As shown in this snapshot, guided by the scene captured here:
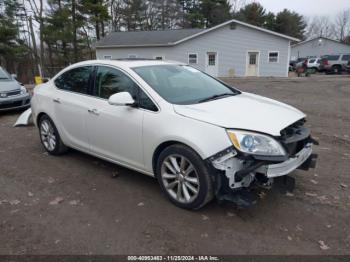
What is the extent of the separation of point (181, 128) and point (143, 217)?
105cm

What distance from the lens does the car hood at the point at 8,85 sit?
8.67 meters

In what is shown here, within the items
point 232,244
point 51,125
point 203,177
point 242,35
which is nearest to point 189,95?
point 203,177

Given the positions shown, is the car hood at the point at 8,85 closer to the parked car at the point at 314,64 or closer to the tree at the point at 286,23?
the parked car at the point at 314,64

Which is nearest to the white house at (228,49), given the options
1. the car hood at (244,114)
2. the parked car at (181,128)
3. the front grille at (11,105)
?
the front grille at (11,105)

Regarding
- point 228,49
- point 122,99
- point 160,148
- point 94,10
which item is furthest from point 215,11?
point 160,148

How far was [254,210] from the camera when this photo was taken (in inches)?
133

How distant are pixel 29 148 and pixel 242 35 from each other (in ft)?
76.3

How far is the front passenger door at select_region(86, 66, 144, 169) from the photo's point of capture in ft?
11.9

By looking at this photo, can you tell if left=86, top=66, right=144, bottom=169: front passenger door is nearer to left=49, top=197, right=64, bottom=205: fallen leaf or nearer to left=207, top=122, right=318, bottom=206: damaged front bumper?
left=49, top=197, right=64, bottom=205: fallen leaf

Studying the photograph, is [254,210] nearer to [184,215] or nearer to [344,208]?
[184,215]

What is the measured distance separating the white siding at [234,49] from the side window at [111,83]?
23182mm

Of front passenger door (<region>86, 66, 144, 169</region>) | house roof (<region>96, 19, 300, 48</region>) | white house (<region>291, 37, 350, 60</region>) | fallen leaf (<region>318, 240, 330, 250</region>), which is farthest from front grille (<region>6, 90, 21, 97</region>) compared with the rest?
white house (<region>291, 37, 350, 60</region>)

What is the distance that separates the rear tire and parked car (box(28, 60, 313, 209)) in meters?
0.28

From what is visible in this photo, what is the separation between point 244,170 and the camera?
290 cm
